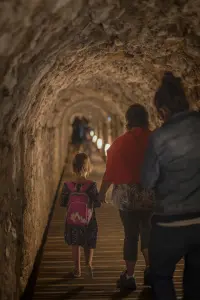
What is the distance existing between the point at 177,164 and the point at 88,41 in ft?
5.14

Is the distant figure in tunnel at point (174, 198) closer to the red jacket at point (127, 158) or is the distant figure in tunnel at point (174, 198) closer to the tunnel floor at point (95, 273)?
the red jacket at point (127, 158)

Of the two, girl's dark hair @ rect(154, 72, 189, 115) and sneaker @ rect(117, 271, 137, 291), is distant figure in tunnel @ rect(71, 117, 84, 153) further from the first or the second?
girl's dark hair @ rect(154, 72, 189, 115)

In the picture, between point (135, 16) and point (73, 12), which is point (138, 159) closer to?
point (135, 16)

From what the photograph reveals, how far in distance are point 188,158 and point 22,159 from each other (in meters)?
1.78

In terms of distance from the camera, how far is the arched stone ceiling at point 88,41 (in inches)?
86.2

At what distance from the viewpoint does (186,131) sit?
95.9 inches

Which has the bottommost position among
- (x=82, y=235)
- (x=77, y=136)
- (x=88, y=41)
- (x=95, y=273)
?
(x=95, y=273)

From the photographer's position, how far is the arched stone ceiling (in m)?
2.19

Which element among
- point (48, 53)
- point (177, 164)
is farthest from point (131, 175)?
point (48, 53)

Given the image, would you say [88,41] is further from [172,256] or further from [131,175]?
[172,256]

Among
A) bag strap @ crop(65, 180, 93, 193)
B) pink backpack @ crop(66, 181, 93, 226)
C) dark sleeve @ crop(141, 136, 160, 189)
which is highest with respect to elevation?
dark sleeve @ crop(141, 136, 160, 189)

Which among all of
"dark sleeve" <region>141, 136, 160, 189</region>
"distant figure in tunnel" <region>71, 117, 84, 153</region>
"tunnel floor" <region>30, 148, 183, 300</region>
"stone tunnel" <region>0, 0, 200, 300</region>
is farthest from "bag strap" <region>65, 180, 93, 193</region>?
"distant figure in tunnel" <region>71, 117, 84, 153</region>

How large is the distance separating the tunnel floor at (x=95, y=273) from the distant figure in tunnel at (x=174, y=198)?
4.04 feet

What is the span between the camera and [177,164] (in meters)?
2.40
